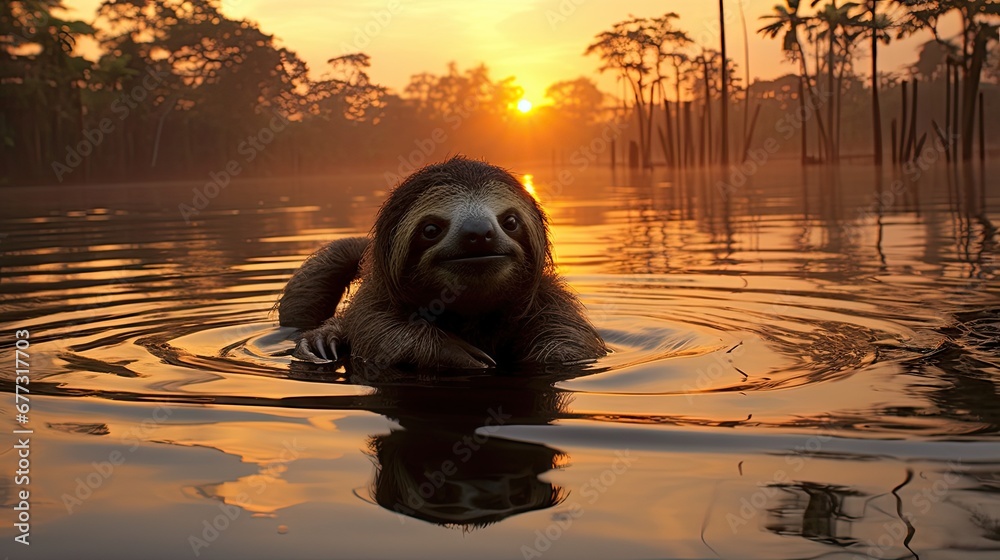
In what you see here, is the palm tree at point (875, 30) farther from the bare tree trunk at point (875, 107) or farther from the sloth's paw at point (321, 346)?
the sloth's paw at point (321, 346)

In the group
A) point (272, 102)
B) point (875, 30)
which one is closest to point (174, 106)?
point (272, 102)

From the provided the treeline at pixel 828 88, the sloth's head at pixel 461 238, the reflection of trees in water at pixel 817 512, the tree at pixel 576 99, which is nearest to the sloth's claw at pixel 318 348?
the sloth's head at pixel 461 238

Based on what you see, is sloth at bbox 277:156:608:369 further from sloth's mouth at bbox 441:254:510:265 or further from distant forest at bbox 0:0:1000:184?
distant forest at bbox 0:0:1000:184

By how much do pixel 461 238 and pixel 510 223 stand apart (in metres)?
0.42

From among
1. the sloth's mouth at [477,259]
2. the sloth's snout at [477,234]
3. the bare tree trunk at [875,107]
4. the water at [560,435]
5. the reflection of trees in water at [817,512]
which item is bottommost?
the reflection of trees in water at [817,512]

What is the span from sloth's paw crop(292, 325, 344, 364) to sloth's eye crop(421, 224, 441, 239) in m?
1.15

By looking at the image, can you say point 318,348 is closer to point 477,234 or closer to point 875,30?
point 477,234

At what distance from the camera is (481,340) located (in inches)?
212

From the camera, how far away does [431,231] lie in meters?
4.82

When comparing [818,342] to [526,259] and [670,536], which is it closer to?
[526,259]

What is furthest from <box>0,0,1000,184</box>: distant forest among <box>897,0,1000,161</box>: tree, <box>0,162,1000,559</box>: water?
<box>0,162,1000,559</box>: water

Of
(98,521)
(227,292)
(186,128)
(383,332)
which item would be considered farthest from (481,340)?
(186,128)

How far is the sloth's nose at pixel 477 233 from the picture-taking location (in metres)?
4.55

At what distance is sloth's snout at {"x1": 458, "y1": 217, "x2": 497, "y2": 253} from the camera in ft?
14.9
